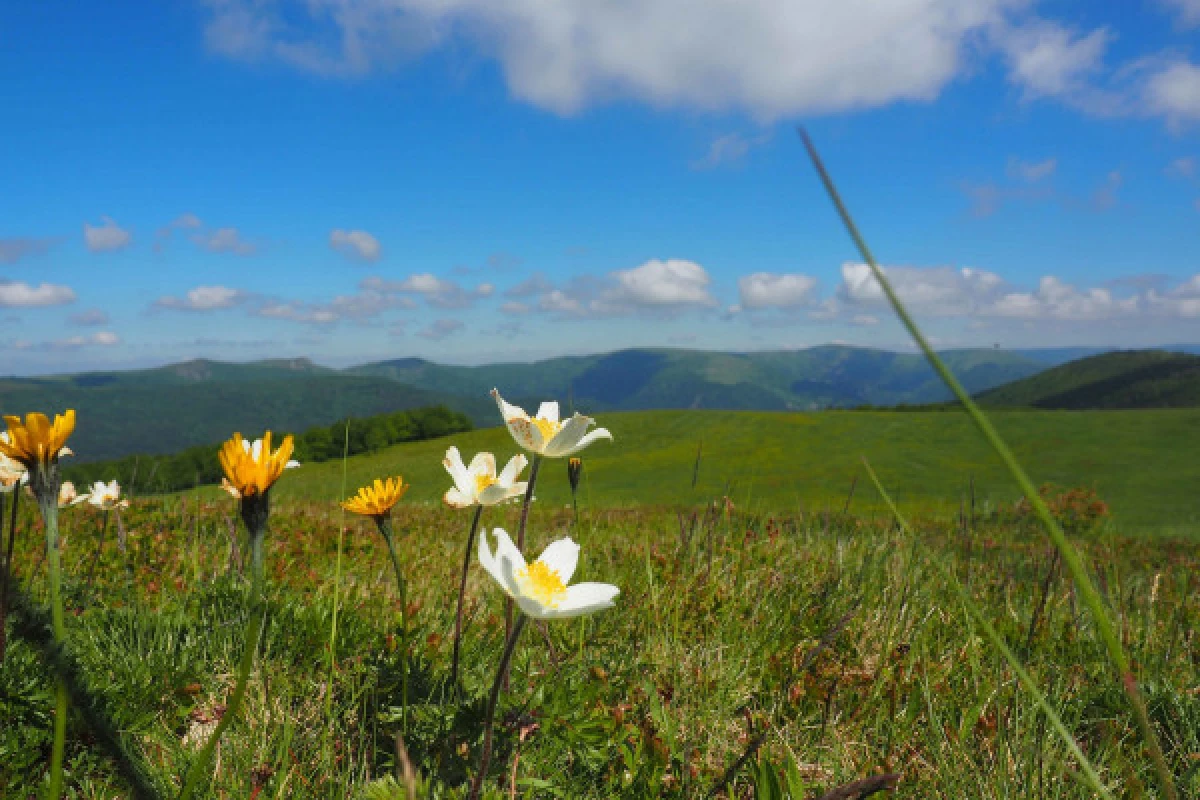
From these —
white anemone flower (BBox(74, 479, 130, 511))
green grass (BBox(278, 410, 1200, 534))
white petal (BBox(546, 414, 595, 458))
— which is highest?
white petal (BBox(546, 414, 595, 458))

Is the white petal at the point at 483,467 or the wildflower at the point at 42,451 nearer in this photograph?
the wildflower at the point at 42,451

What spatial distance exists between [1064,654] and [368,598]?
4.26m

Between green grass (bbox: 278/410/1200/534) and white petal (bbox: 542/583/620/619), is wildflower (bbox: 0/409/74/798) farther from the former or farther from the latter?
green grass (bbox: 278/410/1200/534)

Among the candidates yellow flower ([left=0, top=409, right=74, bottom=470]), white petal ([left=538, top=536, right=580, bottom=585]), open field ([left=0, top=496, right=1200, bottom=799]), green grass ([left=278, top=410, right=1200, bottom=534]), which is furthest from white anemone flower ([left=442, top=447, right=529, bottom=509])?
green grass ([left=278, top=410, right=1200, bottom=534])

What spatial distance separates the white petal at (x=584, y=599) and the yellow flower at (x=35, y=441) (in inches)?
49.1

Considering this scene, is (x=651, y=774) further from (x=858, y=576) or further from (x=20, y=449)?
(x=858, y=576)

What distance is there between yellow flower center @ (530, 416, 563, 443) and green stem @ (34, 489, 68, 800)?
1.26 metres

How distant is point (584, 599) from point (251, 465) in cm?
86

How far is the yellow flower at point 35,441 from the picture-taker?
1.61 m

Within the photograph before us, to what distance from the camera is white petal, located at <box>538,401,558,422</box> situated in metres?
2.77

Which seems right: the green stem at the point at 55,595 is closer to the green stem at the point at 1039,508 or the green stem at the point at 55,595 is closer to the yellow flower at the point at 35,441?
the yellow flower at the point at 35,441

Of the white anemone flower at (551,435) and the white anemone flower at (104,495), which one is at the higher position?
the white anemone flower at (551,435)

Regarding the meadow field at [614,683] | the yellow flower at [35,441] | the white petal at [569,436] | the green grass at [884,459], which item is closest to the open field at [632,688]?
the meadow field at [614,683]

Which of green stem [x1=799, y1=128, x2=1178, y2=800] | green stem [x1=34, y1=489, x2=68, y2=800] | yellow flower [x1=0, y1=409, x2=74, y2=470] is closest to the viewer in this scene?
green stem [x1=799, y1=128, x2=1178, y2=800]
